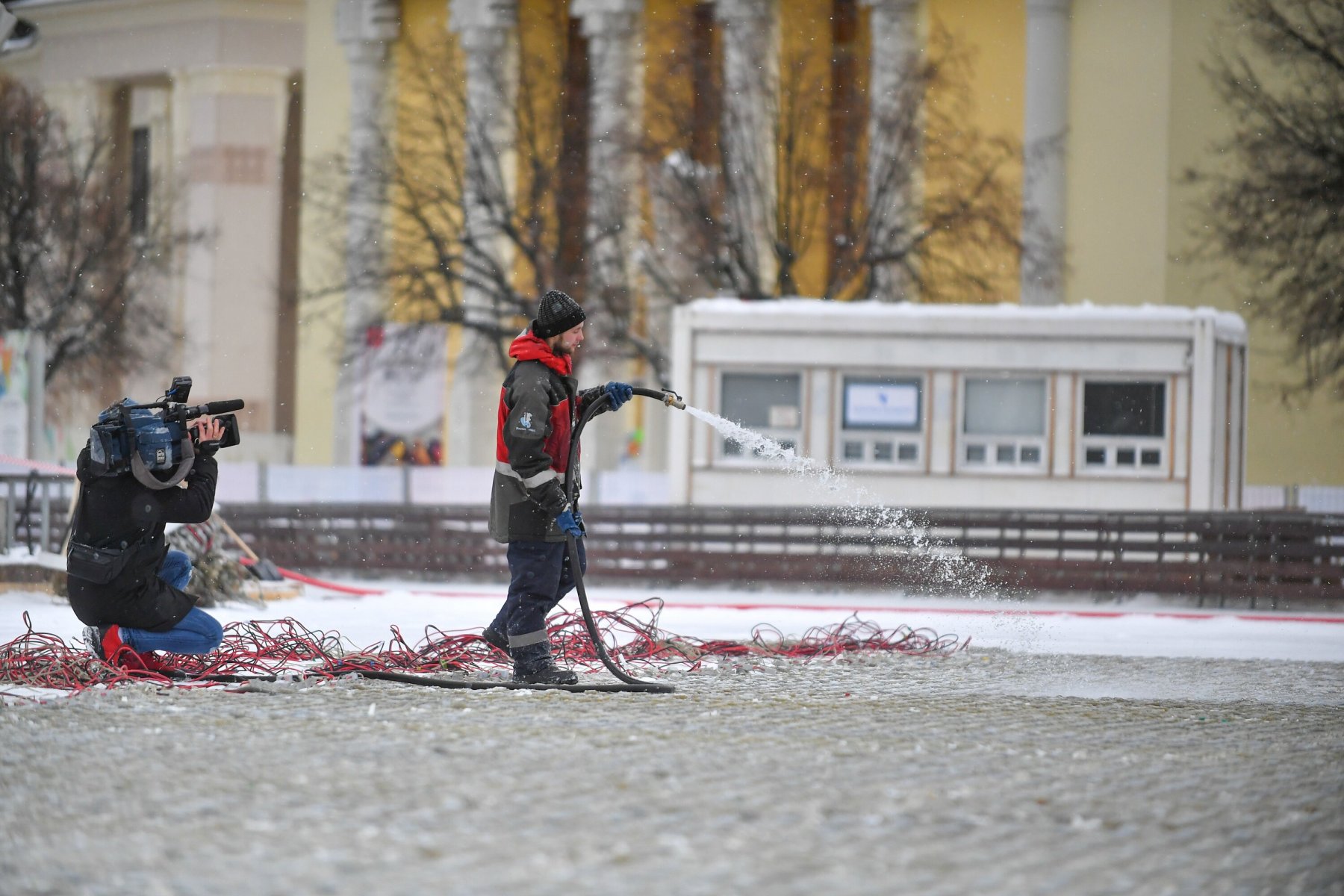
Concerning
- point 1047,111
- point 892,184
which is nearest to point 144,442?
point 892,184

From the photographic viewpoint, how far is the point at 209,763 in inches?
272

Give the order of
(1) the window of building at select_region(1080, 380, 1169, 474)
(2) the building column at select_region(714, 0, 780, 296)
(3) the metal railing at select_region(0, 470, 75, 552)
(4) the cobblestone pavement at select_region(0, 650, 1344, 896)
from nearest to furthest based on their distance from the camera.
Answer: (4) the cobblestone pavement at select_region(0, 650, 1344, 896) < (3) the metal railing at select_region(0, 470, 75, 552) < (1) the window of building at select_region(1080, 380, 1169, 474) < (2) the building column at select_region(714, 0, 780, 296)

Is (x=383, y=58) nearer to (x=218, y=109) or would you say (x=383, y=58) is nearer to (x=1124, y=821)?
A: (x=218, y=109)

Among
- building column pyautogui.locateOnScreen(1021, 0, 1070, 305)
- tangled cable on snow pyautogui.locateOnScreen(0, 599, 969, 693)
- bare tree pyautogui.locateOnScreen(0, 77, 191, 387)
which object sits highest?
building column pyautogui.locateOnScreen(1021, 0, 1070, 305)

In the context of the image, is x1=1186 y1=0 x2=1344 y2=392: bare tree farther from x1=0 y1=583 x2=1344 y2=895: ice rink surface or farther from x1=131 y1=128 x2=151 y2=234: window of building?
x1=131 y1=128 x2=151 y2=234: window of building

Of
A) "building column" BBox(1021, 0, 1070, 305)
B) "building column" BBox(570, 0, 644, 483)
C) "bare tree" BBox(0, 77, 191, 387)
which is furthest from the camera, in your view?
"building column" BBox(1021, 0, 1070, 305)

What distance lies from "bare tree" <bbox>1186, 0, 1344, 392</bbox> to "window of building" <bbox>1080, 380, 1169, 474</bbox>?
8.57 metres

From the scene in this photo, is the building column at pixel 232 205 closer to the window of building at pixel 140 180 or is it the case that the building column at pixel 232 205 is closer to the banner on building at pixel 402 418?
the window of building at pixel 140 180

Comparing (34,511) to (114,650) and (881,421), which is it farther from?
(114,650)

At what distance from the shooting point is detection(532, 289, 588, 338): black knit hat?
372 inches

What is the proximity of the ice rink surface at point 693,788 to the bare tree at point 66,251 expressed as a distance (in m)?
28.5

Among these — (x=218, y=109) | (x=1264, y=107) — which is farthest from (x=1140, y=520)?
(x=218, y=109)

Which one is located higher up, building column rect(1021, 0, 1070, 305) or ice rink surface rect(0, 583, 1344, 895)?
building column rect(1021, 0, 1070, 305)

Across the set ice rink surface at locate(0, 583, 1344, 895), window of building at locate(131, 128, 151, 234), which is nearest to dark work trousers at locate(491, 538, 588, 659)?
ice rink surface at locate(0, 583, 1344, 895)
